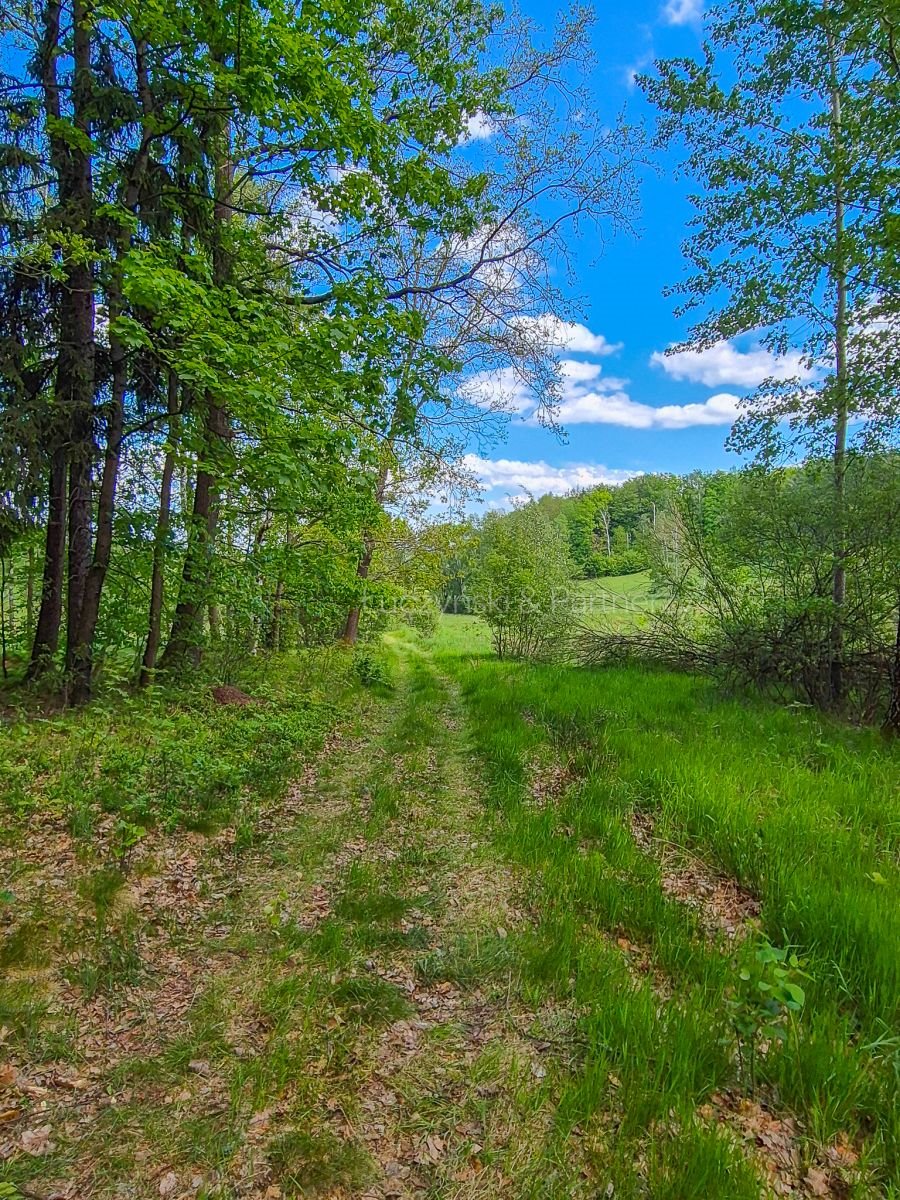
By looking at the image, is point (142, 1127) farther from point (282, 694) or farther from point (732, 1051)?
point (282, 694)

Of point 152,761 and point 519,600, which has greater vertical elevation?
point 519,600

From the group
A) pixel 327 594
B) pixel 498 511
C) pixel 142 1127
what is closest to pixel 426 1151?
pixel 142 1127

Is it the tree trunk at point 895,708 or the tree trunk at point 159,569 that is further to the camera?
the tree trunk at point 159,569

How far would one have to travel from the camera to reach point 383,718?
28.9 feet

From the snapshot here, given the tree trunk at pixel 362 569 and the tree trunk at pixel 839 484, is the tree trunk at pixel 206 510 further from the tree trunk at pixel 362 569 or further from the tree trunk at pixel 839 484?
the tree trunk at pixel 839 484

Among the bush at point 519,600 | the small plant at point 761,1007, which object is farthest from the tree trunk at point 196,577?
the bush at point 519,600

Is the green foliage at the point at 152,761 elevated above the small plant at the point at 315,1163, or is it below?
above

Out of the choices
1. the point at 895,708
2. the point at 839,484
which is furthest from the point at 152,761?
the point at 839,484

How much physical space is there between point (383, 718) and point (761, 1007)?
736cm

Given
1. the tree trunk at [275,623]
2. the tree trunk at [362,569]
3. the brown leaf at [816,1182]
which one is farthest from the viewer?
the tree trunk at [362,569]

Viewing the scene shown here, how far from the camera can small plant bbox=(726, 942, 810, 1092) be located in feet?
6.03

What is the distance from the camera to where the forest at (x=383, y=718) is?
1.93m

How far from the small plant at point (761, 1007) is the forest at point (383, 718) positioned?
0.03 m

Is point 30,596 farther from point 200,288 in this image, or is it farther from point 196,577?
point 200,288
